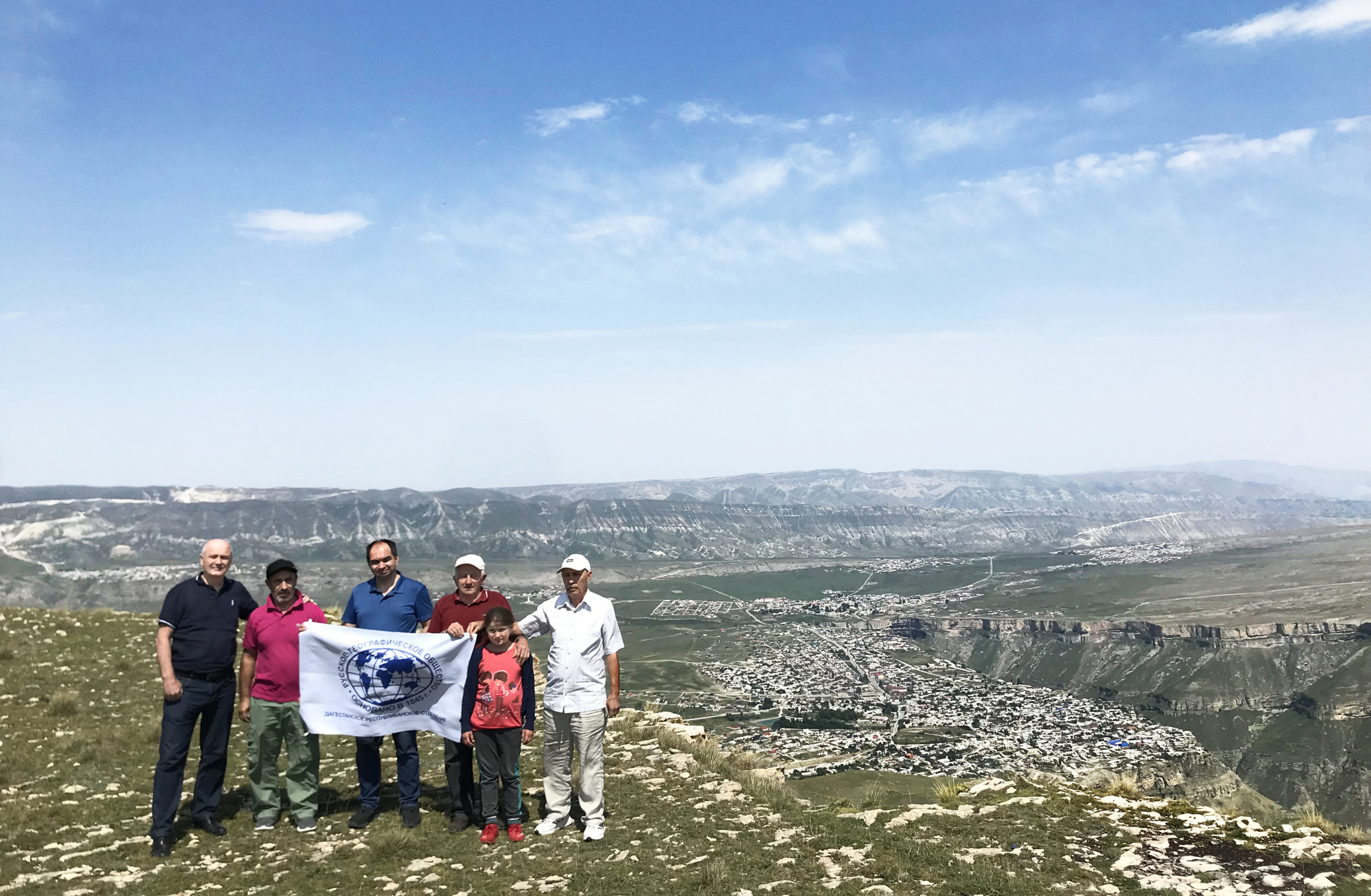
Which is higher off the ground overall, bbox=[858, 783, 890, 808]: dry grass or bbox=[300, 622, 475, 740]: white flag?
bbox=[300, 622, 475, 740]: white flag

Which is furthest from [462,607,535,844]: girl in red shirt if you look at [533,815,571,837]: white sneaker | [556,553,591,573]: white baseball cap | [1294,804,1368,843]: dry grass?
[1294,804,1368,843]: dry grass

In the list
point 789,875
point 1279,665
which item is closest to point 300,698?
point 789,875

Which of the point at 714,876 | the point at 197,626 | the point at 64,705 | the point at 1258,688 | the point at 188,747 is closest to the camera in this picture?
the point at 714,876

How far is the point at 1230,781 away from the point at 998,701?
53.1 meters

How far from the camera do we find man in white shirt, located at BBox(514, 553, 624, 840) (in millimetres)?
10711

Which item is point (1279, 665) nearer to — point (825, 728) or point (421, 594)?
point (825, 728)

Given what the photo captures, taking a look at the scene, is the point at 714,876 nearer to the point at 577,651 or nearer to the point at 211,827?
the point at 577,651

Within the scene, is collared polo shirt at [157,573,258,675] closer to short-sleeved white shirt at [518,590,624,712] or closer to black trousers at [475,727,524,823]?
black trousers at [475,727,524,823]

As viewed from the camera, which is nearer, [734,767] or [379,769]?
[379,769]

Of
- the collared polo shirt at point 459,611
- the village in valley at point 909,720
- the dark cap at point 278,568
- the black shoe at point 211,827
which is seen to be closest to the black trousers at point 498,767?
the collared polo shirt at point 459,611

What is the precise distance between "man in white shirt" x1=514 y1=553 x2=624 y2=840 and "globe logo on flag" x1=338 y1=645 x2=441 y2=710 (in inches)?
72.2

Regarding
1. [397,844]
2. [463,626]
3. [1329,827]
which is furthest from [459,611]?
[1329,827]

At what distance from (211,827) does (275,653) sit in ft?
8.07

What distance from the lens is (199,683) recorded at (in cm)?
1107
